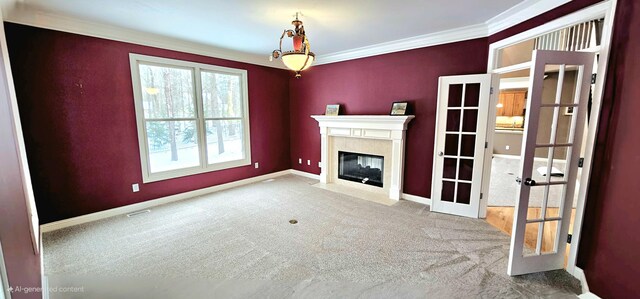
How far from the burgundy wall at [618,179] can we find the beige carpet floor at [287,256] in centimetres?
36

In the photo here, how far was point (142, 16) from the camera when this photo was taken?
2.99 meters

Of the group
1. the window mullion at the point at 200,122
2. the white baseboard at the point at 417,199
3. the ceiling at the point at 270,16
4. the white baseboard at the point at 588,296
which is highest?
the ceiling at the point at 270,16

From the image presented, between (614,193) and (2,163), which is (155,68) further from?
(614,193)

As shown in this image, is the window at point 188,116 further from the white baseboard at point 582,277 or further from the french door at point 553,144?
the white baseboard at point 582,277

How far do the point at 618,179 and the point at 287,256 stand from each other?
9.02ft

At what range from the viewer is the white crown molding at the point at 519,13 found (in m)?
2.49

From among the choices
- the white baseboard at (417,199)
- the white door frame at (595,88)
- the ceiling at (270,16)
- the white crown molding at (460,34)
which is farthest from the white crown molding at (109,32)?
the white door frame at (595,88)

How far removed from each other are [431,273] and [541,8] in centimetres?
284

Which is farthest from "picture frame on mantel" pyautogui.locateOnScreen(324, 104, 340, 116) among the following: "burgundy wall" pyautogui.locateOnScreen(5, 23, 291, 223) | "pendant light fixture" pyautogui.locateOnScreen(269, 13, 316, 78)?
"burgundy wall" pyautogui.locateOnScreen(5, 23, 291, 223)

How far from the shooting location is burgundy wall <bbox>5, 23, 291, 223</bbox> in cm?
292

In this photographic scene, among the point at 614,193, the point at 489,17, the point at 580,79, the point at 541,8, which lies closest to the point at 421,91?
the point at 489,17

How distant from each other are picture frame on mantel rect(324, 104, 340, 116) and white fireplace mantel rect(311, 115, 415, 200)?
16cm

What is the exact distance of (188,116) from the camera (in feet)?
14.0

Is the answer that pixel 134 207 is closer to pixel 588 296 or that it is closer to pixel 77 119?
pixel 77 119
